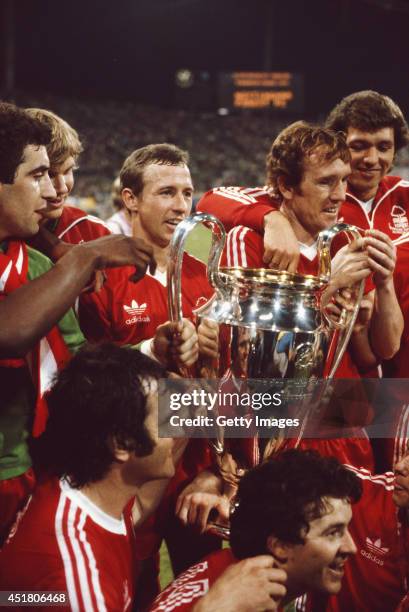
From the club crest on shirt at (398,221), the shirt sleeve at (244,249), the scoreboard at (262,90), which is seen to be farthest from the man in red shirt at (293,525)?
the scoreboard at (262,90)

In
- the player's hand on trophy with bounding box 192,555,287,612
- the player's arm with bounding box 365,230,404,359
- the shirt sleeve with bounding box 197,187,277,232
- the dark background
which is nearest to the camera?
the player's hand on trophy with bounding box 192,555,287,612

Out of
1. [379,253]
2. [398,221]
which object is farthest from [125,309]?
[398,221]

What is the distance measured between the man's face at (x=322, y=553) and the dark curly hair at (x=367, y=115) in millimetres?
1285

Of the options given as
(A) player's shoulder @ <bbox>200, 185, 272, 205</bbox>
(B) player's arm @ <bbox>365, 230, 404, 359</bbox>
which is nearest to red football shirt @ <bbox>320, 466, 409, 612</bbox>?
(B) player's arm @ <bbox>365, 230, 404, 359</bbox>

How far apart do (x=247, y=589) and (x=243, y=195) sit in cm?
120

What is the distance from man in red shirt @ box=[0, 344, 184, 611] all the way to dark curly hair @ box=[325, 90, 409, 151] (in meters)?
1.17

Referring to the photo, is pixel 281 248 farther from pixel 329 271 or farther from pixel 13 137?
pixel 13 137

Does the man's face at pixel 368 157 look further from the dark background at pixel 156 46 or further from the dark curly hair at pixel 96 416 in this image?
the dark background at pixel 156 46

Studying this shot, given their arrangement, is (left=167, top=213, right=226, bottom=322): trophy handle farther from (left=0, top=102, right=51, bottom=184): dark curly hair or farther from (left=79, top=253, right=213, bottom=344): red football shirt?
(left=79, top=253, right=213, bottom=344): red football shirt

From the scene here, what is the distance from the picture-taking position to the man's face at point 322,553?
4.80 feet

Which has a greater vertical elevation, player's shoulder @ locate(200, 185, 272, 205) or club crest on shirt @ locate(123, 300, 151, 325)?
player's shoulder @ locate(200, 185, 272, 205)

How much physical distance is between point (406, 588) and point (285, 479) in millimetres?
638

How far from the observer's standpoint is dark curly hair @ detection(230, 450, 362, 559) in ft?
4.82

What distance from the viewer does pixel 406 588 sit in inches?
74.4
